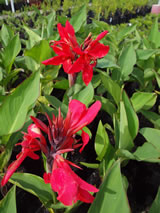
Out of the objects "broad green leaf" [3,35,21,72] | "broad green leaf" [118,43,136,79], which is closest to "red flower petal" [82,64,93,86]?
"broad green leaf" [118,43,136,79]

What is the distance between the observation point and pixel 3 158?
639 millimetres

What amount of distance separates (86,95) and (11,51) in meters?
0.51

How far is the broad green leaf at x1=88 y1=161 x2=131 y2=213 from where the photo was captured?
0.38m

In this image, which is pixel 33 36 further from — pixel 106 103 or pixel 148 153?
pixel 148 153

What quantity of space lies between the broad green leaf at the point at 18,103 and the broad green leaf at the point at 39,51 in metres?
0.41

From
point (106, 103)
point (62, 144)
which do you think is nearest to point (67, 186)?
point (62, 144)

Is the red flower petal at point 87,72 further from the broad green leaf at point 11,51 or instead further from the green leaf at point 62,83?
the broad green leaf at point 11,51

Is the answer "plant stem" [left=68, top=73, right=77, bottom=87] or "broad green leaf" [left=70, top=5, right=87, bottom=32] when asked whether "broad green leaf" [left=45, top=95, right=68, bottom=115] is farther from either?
"broad green leaf" [left=70, top=5, right=87, bottom=32]

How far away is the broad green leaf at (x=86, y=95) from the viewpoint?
0.70 metres

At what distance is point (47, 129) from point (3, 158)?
317 mm

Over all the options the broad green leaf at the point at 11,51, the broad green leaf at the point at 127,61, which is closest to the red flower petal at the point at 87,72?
the broad green leaf at the point at 127,61

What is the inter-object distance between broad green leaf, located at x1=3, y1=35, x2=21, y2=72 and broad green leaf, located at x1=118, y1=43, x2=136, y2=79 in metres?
0.50

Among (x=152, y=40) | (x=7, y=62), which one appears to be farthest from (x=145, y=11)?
(x=7, y=62)

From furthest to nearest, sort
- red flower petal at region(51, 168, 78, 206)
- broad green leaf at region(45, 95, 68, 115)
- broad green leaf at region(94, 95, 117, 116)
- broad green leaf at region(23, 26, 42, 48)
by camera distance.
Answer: broad green leaf at region(23, 26, 42, 48), broad green leaf at region(94, 95, 117, 116), broad green leaf at region(45, 95, 68, 115), red flower petal at region(51, 168, 78, 206)
